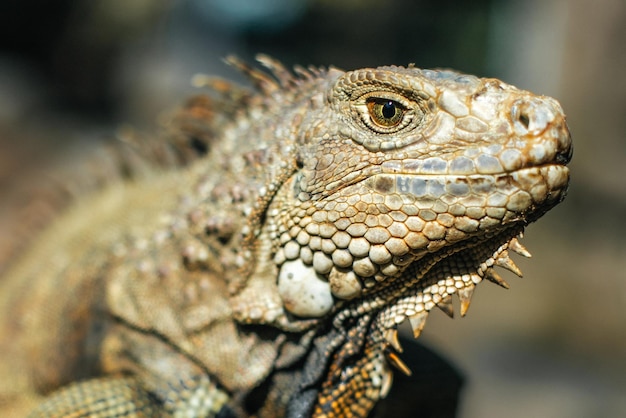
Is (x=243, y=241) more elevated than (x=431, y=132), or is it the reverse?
(x=431, y=132)

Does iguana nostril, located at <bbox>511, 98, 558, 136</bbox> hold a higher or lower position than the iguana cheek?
higher

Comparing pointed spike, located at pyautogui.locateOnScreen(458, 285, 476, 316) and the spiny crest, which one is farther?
the spiny crest

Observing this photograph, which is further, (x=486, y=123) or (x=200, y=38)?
(x=200, y=38)

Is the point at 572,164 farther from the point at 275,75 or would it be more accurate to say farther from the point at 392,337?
the point at 392,337

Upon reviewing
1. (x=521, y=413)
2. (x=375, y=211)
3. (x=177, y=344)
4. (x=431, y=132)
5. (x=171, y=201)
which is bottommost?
(x=521, y=413)

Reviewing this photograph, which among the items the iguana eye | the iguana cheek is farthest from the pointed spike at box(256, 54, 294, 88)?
the iguana cheek

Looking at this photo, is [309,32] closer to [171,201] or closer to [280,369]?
[171,201]

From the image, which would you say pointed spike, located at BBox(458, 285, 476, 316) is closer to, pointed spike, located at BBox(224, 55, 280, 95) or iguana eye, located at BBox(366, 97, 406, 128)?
iguana eye, located at BBox(366, 97, 406, 128)

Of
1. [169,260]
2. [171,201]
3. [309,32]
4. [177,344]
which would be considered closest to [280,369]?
[177,344]

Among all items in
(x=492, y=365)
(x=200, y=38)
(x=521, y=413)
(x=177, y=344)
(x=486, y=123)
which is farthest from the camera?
(x=200, y=38)

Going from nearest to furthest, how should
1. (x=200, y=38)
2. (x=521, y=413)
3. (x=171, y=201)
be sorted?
(x=171, y=201), (x=521, y=413), (x=200, y=38)
